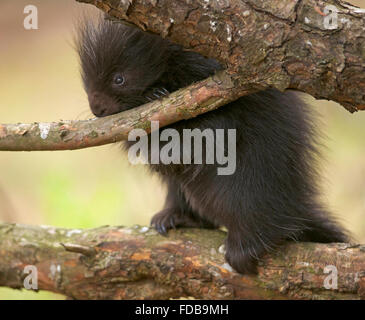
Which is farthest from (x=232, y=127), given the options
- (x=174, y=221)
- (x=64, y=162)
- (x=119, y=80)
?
(x=64, y=162)

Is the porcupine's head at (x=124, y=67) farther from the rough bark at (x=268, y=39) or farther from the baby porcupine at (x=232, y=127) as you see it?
the rough bark at (x=268, y=39)

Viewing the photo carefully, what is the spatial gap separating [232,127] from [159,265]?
85 cm

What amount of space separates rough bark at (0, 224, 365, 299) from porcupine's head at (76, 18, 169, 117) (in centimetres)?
76

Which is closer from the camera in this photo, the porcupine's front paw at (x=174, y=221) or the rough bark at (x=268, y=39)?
the rough bark at (x=268, y=39)

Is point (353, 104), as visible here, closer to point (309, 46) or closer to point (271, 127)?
point (309, 46)

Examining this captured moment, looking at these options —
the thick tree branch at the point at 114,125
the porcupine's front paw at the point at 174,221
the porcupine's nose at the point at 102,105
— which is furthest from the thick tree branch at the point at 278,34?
the porcupine's front paw at the point at 174,221

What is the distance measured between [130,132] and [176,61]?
1.75 ft

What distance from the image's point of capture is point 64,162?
6227 mm

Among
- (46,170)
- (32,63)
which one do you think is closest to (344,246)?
(46,170)

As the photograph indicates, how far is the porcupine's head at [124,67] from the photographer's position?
8.30 ft

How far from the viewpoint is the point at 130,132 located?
2.23 m

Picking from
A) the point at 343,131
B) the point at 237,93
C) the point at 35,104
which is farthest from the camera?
the point at 35,104

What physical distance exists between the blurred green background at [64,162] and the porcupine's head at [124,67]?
1.99 m

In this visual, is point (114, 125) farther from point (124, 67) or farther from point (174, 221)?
point (174, 221)
